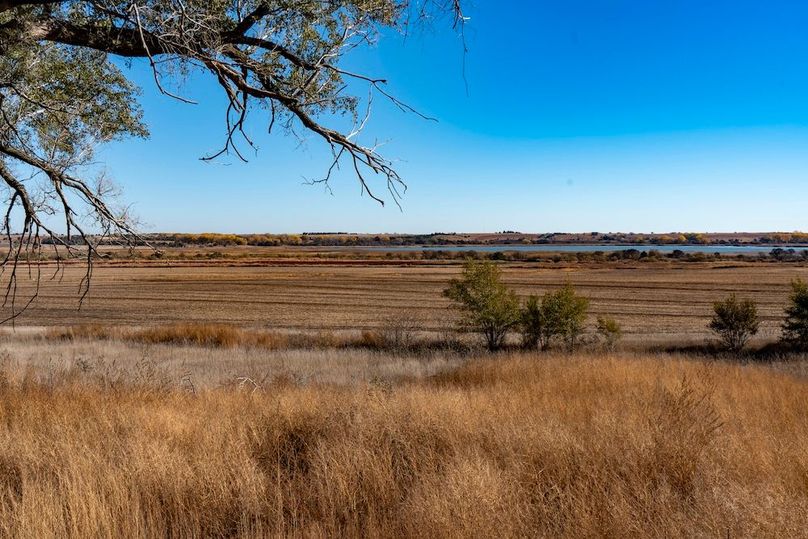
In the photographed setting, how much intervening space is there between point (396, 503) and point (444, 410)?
198cm

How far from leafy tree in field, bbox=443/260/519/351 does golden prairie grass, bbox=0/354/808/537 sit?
17753 millimetres

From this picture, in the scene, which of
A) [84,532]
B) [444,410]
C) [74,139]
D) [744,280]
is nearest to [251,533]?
[84,532]

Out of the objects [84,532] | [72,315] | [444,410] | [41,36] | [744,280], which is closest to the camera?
[84,532]

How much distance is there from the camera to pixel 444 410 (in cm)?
535

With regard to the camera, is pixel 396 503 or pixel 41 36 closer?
pixel 396 503

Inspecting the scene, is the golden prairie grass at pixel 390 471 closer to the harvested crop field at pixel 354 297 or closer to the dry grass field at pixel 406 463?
the dry grass field at pixel 406 463

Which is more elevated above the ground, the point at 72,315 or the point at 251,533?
the point at 251,533

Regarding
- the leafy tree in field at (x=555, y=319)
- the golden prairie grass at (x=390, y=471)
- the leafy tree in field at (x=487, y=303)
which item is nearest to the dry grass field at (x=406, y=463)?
the golden prairie grass at (x=390, y=471)

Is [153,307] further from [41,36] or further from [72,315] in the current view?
[41,36]

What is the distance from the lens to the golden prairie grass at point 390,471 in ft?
9.91

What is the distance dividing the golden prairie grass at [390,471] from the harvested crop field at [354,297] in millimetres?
22635

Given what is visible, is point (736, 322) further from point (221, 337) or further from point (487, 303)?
point (221, 337)

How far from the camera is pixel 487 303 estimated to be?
23.6 meters

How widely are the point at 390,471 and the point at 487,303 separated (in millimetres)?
20161
